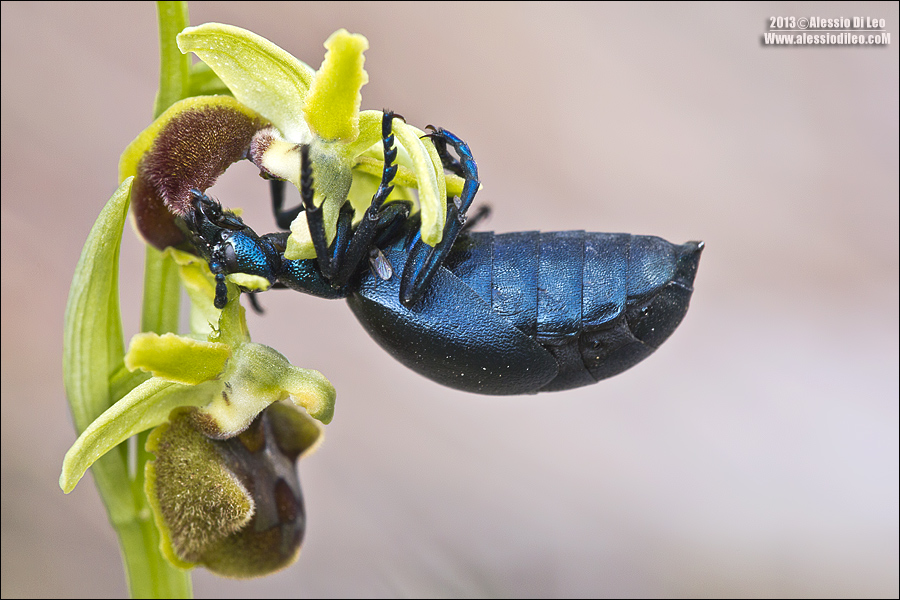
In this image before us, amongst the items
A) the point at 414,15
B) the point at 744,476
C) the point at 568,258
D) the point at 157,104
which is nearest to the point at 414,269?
the point at 568,258

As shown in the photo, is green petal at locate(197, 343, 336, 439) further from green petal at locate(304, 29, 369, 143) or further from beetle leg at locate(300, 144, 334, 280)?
green petal at locate(304, 29, 369, 143)

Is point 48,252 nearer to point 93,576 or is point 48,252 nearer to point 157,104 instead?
point 93,576

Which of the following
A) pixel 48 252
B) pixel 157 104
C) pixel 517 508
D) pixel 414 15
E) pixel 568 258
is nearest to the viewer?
pixel 568 258

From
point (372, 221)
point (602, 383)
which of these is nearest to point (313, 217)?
point (372, 221)

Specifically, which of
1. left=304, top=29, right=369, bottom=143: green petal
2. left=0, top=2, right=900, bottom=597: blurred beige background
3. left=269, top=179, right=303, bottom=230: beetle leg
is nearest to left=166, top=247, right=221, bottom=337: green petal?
left=269, top=179, right=303, bottom=230: beetle leg

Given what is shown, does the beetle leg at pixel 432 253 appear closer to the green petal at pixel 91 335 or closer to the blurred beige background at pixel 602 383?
the green petal at pixel 91 335

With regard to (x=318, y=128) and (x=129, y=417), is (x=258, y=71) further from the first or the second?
(x=129, y=417)
